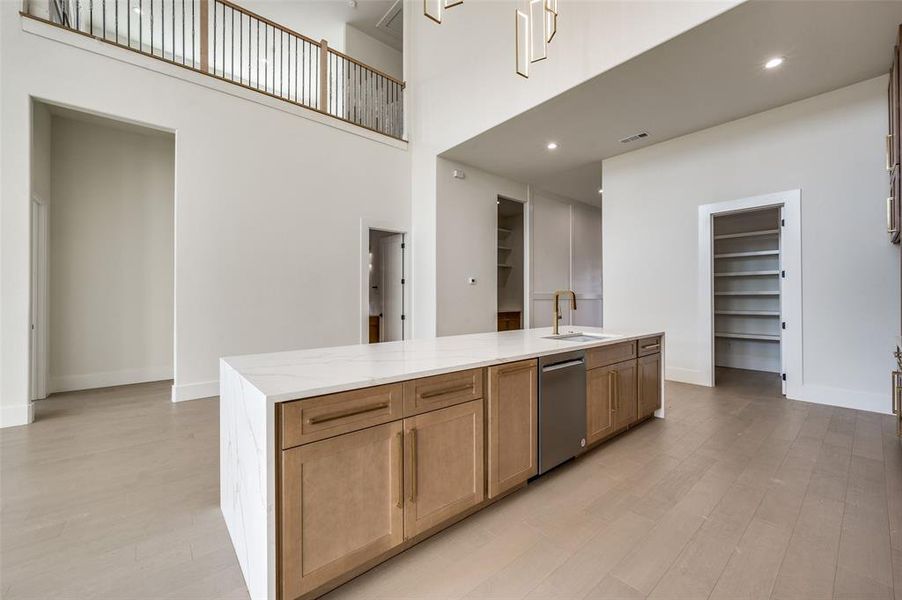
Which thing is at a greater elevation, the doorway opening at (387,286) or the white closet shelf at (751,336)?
the doorway opening at (387,286)

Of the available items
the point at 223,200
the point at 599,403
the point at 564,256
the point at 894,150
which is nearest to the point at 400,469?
the point at 599,403

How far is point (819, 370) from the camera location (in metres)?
3.99

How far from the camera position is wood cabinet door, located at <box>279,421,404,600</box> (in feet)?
4.16

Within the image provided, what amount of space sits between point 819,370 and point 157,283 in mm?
8092

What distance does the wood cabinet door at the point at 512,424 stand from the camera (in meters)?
1.97

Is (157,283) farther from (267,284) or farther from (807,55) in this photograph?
(807,55)

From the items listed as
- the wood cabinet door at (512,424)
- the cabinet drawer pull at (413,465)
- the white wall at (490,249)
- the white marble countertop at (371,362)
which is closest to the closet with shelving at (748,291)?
the white wall at (490,249)

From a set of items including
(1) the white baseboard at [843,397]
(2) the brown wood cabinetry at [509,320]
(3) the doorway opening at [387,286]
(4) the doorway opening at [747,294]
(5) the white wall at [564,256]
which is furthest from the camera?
(5) the white wall at [564,256]

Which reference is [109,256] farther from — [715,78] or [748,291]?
[748,291]

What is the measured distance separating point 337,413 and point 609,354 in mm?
2177

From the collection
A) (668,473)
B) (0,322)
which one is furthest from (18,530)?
(668,473)

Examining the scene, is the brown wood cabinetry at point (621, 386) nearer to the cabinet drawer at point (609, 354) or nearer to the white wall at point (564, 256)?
the cabinet drawer at point (609, 354)

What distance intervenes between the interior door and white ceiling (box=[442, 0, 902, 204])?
72.0 inches

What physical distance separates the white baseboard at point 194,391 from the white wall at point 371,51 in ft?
20.3
